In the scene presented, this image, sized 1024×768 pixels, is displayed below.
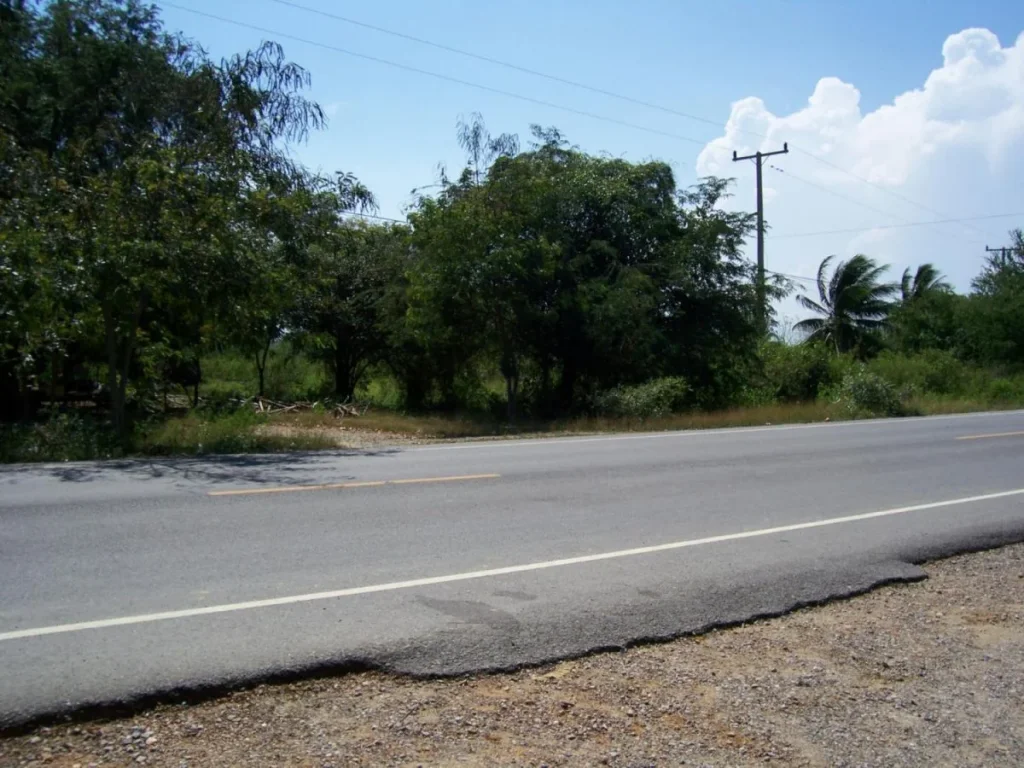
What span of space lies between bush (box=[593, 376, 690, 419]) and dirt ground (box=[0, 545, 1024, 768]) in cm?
1682

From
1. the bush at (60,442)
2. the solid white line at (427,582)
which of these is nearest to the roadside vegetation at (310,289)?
the bush at (60,442)

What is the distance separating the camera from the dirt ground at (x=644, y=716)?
13.7ft

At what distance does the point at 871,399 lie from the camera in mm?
26969

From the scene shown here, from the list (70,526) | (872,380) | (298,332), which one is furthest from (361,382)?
(70,526)

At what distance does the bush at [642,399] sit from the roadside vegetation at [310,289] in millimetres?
83

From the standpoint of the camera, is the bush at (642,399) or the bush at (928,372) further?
the bush at (928,372)

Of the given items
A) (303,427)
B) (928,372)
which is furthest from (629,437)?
(928,372)

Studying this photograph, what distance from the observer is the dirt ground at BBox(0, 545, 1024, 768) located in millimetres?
4180

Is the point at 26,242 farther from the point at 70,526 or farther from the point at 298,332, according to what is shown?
the point at 298,332

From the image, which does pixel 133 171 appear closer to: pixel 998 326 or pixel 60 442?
pixel 60 442

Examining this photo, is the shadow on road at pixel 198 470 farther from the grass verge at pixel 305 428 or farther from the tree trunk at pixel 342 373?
the tree trunk at pixel 342 373

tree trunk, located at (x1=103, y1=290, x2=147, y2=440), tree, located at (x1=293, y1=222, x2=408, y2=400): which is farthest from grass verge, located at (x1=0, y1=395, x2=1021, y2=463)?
tree, located at (x1=293, y1=222, x2=408, y2=400)

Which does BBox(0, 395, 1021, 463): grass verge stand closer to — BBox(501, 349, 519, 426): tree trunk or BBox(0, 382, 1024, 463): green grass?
BBox(0, 382, 1024, 463): green grass

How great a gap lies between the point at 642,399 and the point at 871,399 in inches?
326
